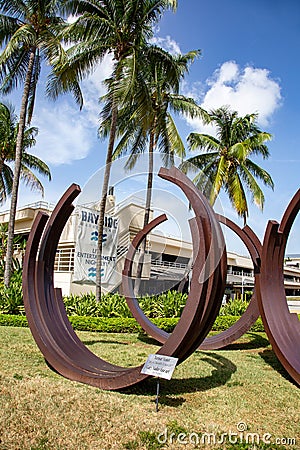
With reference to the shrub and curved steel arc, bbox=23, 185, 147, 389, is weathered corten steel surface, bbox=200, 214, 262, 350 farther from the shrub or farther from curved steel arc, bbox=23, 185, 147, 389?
the shrub

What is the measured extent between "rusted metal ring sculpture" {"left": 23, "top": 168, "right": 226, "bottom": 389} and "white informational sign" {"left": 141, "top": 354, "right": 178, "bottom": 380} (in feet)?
0.49

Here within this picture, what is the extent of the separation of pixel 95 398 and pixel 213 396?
1.79 m

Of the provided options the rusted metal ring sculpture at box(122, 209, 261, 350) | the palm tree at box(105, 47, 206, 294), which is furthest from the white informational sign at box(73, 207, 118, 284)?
the rusted metal ring sculpture at box(122, 209, 261, 350)

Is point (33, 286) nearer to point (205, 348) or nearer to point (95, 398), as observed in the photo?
point (95, 398)

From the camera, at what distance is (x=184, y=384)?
6551 mm

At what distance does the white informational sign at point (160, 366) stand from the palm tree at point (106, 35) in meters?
8.95

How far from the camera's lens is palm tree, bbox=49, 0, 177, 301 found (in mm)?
14633

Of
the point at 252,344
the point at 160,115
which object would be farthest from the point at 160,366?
the point at 160,115

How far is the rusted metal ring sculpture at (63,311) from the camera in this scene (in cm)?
568

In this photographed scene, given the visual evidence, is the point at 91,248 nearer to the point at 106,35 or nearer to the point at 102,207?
the point at 102,207

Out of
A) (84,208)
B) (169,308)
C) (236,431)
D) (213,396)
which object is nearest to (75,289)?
(84,208)

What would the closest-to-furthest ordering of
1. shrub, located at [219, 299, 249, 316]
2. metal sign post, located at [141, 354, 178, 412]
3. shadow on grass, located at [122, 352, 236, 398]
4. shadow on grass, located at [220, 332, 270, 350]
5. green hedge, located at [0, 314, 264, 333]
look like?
metal sign post, located at [141, 354, 178, 412] → shadow on grass, located at [122, 352, 236, 398] → shadow on grass, located at [220, 332, 270, 350] → green hedge, located at [0, 314, 264, 333] → shrub, located at [219, 299, 249, 316]

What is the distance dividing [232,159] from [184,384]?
58.0 ft

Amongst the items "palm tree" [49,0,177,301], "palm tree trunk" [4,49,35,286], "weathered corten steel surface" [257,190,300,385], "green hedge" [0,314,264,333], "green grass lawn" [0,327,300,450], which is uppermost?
"palm tree" [49,0,177,301]
